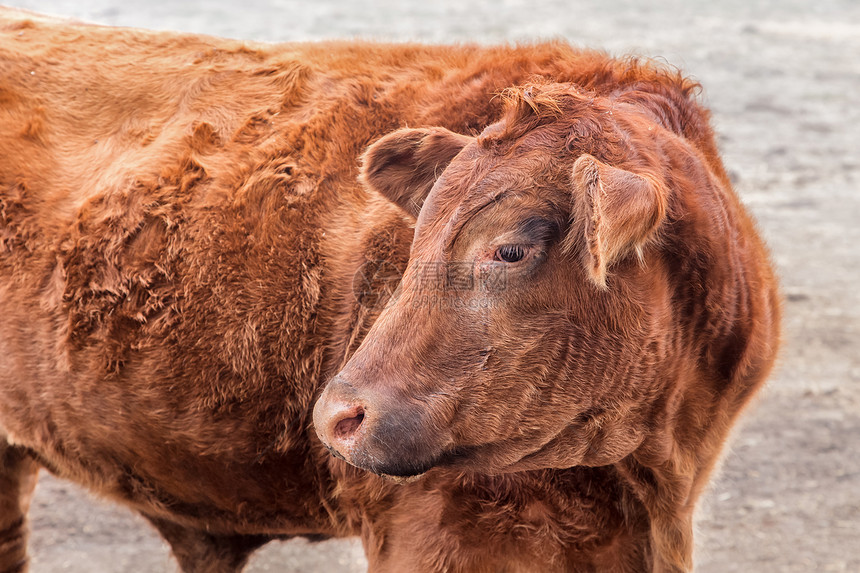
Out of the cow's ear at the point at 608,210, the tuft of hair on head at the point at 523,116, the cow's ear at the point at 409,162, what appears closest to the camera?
the cow's ear at the point at 608,210

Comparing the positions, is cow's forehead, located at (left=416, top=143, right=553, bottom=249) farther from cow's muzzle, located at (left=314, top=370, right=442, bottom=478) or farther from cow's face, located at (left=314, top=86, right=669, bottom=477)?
cow's muzzle, located at (left=314, top=370, right=442, bottom=478)

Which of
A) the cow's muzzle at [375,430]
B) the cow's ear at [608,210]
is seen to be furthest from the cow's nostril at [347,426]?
the cow's ear at [608,210]

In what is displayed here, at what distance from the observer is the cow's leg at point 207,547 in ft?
11.3

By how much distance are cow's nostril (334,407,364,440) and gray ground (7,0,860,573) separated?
1.36 metres

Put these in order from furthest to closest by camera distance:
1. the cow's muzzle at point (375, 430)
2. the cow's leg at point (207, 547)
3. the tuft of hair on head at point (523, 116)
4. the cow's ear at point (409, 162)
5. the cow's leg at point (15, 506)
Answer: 1. the cow's leg at point (15, 506)
2. the cow's leg at point (207, 547)
3. the cow's ear at point (409, 162)
4. the tuft of hair on head at point (523, 116)
5. the cow's muzzle at point (375, 430)

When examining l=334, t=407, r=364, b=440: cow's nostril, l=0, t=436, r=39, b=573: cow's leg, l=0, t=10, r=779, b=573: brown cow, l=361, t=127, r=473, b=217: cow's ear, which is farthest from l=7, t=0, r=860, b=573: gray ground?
l=334, t=407, r=364, b=440: cow's nostril

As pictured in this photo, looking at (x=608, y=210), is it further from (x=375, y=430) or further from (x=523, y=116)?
(x=375, y=430)

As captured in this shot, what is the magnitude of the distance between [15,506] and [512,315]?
257cm

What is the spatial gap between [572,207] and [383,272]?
0.79 m

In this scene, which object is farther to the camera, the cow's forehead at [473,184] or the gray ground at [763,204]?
the gray ground at [763,204]

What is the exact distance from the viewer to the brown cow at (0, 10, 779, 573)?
205cm

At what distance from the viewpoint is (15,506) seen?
12.0 ft

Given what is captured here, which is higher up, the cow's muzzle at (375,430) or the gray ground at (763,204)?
the cow's muzzle at (375,430)

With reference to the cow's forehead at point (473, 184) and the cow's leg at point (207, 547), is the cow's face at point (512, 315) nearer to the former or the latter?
the cow's forehead at point (473, 184)
